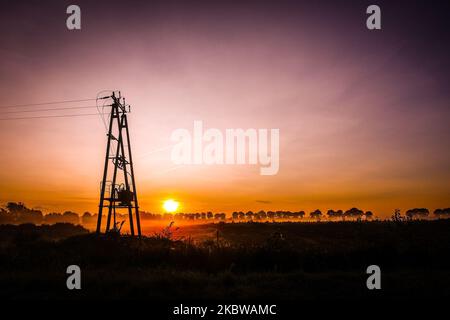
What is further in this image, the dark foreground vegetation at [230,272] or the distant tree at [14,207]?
the distant tree at [14,207]

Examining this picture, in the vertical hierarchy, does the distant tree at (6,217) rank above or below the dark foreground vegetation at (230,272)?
below

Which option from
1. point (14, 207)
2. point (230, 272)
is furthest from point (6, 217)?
point (230, 272)

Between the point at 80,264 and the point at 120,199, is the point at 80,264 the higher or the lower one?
the lower one

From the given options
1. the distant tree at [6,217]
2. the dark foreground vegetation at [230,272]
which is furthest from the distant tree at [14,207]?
the dark foreground vegetation at [230,272]

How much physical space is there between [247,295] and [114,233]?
16519mm

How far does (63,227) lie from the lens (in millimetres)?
78188

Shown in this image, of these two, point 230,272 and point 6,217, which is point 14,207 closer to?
point 6,217

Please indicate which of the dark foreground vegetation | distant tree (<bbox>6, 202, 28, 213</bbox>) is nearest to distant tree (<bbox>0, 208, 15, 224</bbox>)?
distant tree (<bbox>6, 202, 28, 213</bbox>)

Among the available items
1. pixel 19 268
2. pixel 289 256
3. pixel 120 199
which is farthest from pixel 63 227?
pixel 289 256

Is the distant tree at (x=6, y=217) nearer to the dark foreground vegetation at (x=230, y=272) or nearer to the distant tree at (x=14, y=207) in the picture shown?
the distant tree at (x=14, y=207)

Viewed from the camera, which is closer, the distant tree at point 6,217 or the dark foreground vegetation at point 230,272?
the dark foreground vegetation at point 230,272
